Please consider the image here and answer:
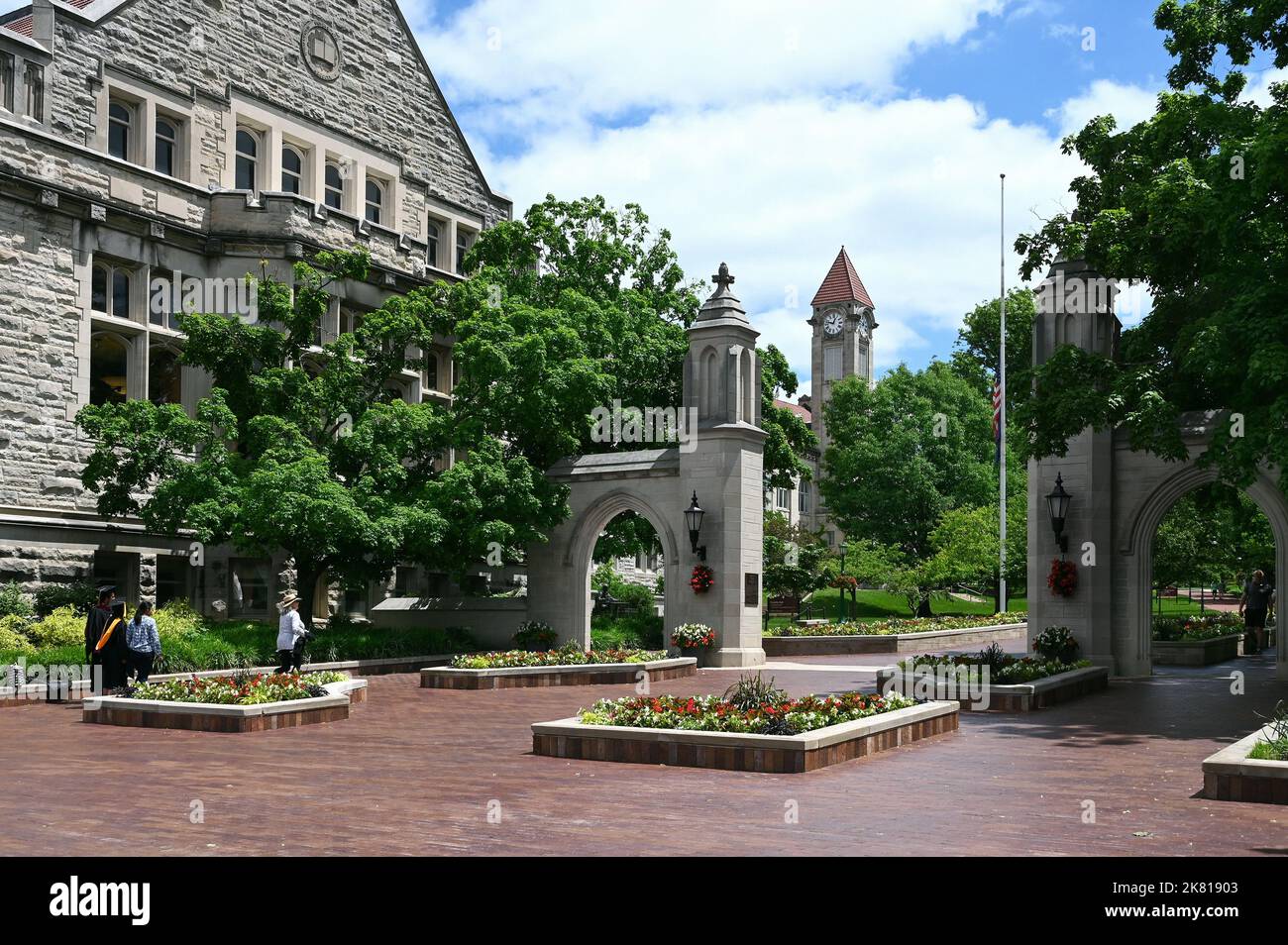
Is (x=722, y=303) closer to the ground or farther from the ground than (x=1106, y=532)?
farther from the ground

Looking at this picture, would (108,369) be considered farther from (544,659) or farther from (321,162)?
(544,659)

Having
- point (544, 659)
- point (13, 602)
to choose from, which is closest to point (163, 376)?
point (13, 602)

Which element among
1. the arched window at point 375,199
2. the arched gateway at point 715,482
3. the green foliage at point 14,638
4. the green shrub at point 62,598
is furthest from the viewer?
the arched window at point 375,199

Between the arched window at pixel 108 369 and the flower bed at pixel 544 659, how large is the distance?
34.5 ft

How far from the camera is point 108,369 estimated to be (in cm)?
2727

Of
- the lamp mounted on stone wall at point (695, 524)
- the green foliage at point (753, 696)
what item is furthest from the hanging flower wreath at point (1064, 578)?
the green foliage at point (753, 696)

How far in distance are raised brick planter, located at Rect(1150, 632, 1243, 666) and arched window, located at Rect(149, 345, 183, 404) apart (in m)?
22.9

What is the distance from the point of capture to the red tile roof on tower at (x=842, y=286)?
109969 mm

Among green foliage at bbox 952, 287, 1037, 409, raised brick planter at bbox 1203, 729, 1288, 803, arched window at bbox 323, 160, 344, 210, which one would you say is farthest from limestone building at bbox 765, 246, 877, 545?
raised brick planter at bbox 1203, 729, 1288, 803

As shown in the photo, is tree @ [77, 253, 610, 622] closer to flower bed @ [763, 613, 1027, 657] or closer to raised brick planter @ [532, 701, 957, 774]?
flower bed @ [763, 613, 1027, 657]

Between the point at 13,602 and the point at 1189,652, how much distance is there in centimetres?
2409

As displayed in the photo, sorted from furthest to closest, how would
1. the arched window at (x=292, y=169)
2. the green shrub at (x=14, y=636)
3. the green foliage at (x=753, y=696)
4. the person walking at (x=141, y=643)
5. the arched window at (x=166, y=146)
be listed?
the arched window at (x=292, y=169) < the arched window at (x=166, y=146) < the green shrub at (x=14, y=636) < the person walking at (x=141, y=643) < the green foliage at (x=753, y=696)

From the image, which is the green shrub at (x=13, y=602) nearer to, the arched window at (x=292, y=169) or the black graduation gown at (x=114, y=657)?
the black graduation gown at (x=114, y=657)
